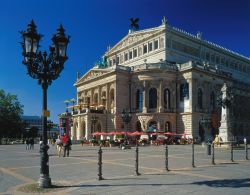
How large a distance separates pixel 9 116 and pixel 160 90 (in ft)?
139

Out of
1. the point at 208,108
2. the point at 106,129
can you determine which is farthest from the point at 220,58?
the point at 106,129

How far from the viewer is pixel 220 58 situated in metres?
86.3

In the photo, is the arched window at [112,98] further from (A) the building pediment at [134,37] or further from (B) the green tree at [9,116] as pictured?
(B) the green tree at [9,116]

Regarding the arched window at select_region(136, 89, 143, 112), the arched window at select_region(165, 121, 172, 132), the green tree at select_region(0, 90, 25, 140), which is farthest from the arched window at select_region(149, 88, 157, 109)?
the green tree at select_region(0, 90, 25, 140)

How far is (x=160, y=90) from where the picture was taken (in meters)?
66.1

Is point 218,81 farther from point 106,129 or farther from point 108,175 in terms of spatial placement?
point 108,175

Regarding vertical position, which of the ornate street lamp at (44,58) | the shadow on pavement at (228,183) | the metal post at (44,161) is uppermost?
the ornate street lamp at (44,58)

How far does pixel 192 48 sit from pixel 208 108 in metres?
16.4

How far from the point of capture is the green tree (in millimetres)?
85562

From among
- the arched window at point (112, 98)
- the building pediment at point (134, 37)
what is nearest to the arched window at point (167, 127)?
the arched window at point (112, 98)

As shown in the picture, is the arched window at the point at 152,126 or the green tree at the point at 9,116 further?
the green tree at the point at 9,116

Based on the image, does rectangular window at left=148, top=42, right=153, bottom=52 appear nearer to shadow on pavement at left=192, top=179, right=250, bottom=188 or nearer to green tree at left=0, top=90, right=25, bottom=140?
green tree at left=0, top=90, right=25, bottom=140

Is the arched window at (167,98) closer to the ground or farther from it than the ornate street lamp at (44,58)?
farther from it

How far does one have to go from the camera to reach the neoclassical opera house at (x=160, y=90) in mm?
65750
